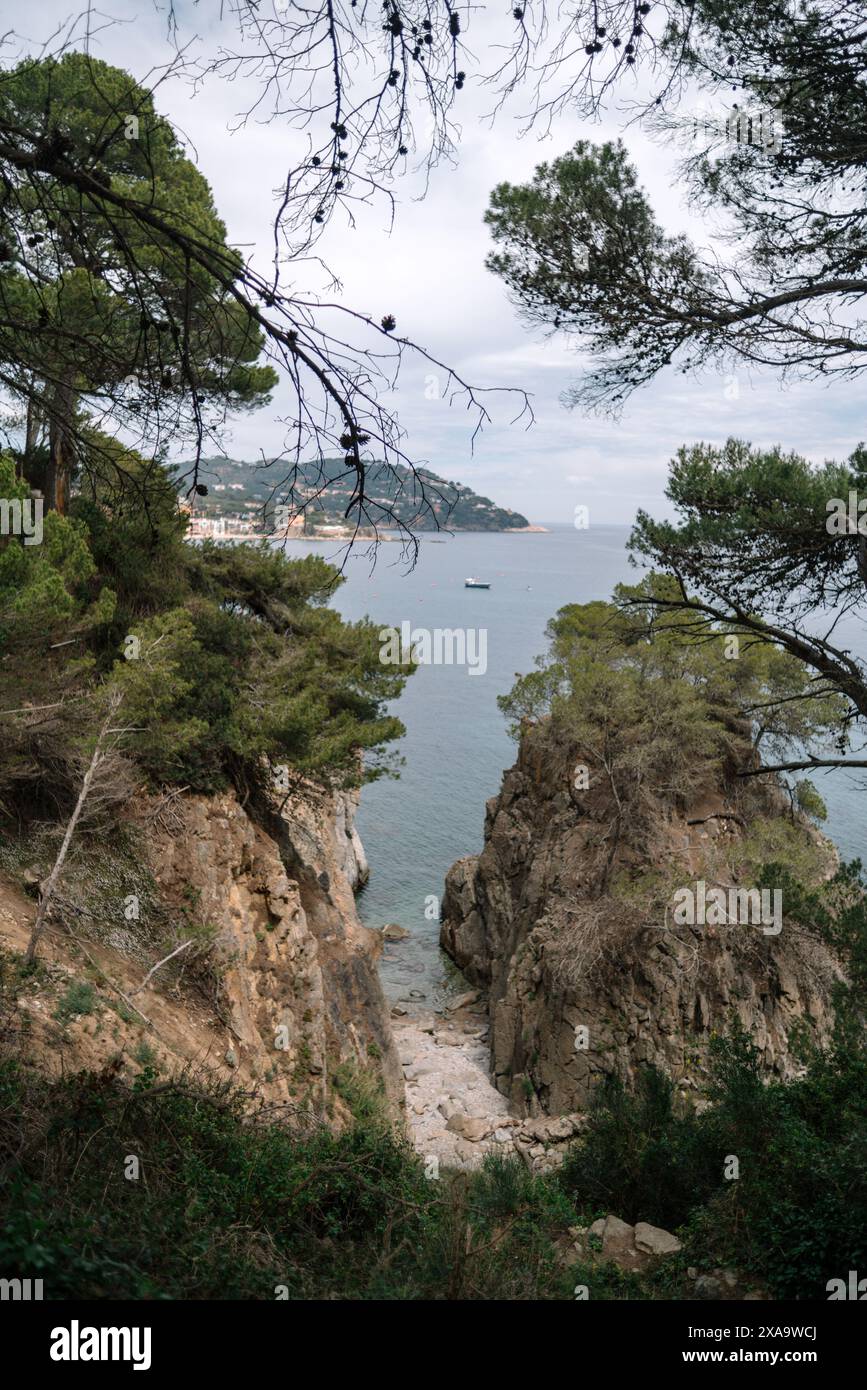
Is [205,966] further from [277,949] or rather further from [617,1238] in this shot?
[617,1238]

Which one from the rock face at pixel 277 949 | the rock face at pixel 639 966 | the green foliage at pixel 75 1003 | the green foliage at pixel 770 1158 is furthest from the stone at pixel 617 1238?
the rock face at pixel 639 966

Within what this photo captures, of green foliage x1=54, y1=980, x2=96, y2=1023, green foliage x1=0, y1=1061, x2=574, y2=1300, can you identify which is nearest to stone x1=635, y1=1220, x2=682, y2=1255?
green foliage x1=0, y1=1061, x2=574, y2=1300

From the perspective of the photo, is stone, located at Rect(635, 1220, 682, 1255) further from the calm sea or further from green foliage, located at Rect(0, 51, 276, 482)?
green foliage, located at Rect(0, 51, 276, 482)

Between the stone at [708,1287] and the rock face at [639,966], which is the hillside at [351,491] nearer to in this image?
the stone at [708,1287]

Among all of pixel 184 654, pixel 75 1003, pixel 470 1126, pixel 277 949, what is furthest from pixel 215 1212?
pixel 470 1126
